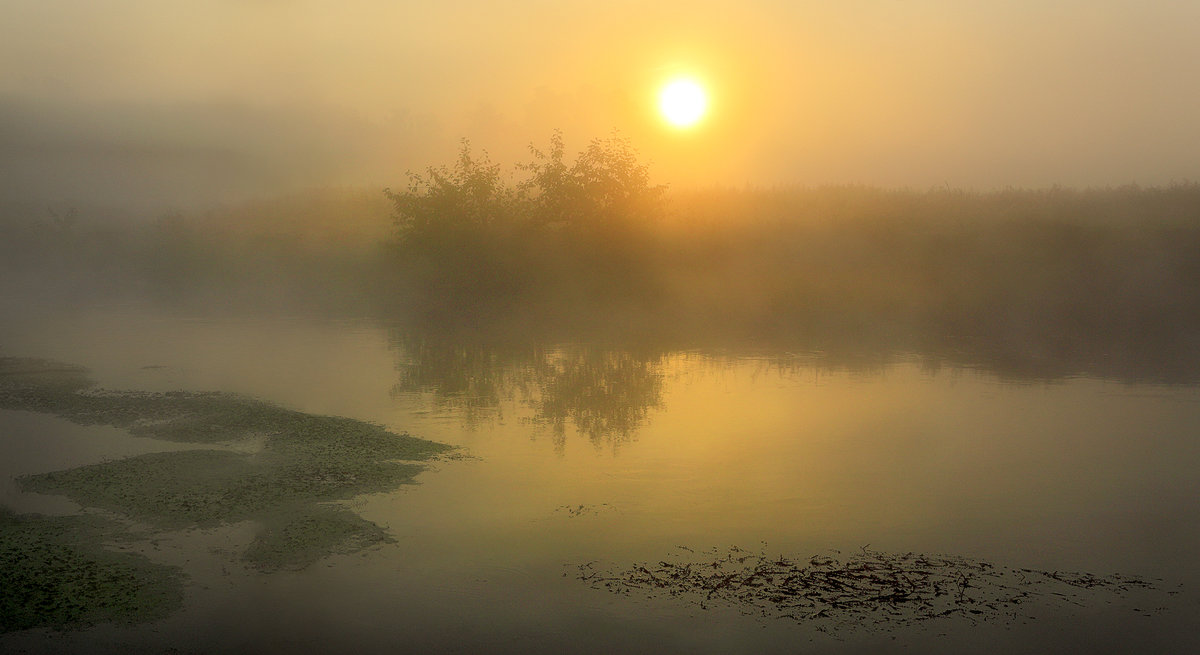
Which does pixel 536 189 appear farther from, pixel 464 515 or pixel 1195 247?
pixel 464 515

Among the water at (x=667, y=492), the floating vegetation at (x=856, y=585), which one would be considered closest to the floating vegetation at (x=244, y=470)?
the water at (x=667, y=492)

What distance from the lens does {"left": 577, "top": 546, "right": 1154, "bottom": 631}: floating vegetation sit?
9719 millimetres

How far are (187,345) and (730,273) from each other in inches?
890

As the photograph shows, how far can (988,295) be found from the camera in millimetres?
38031

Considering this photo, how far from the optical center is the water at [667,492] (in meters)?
9.38

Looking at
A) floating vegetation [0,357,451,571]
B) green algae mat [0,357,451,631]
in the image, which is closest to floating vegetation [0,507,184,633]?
green algae mat [0,357,451,631]

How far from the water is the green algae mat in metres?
0.40

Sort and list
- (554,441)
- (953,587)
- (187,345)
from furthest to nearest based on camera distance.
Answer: (187,345) < (554,441) < (953,587)

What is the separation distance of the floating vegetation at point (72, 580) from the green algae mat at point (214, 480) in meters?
0.02

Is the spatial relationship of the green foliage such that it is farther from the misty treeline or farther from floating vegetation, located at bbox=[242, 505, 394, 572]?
floating vegetation, located at bbox=[242, 505, 394, 572]

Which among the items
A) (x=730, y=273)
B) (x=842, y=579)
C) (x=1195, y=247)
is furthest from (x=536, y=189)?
(x=842, y=579)

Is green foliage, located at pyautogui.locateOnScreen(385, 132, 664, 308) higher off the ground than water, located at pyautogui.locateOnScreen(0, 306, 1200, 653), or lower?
higher

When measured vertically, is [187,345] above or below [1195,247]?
below

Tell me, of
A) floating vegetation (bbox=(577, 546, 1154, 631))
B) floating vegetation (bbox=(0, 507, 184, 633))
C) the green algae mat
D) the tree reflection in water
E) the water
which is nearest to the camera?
the water
